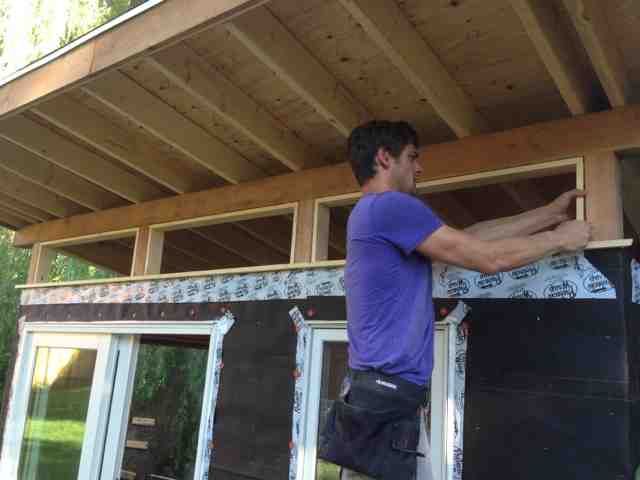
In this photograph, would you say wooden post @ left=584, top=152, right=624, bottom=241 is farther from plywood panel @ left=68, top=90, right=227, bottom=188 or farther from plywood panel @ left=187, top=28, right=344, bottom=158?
plywood panel @ left=68, top=90, right=227, bottom=188

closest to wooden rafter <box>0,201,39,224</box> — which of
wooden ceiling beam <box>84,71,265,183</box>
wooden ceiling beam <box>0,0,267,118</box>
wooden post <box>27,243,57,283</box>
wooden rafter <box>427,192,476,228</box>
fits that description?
wooden post <box>27,243,57,283</box>

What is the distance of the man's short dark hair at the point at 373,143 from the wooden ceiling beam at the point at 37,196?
3.11m

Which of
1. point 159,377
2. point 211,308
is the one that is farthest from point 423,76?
point 159,377

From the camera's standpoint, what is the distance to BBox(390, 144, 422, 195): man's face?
184 centimetres

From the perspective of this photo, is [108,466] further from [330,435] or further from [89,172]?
[330,435]

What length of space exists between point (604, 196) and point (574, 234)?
29 centimetres

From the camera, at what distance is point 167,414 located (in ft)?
18.5

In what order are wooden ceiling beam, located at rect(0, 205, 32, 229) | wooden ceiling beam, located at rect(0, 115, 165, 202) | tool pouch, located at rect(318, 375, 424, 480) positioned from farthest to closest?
wooden ceiling beam, located at rect(0, 205, 32, 229) → wooden ceiling beam, located at rect(0, 115, 165, 202) → tool pouch, located at rect(318, 375, 424, 480)

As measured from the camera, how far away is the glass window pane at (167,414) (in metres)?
5.39

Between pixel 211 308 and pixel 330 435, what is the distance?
6.10 ft

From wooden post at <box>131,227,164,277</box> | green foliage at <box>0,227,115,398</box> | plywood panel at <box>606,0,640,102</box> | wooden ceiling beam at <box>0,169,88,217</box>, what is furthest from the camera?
green foliage at <box>0,227,115,398</box>

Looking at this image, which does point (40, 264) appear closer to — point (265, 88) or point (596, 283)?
point (265, 88)

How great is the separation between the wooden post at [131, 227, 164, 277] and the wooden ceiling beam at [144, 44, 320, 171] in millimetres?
1239

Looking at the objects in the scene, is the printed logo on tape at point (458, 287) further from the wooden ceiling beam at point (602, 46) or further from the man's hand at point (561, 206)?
the wooden ceiling beam at point (602, 46)
